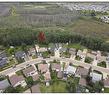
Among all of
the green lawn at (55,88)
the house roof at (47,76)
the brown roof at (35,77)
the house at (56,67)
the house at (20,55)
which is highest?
the house at (20,55)

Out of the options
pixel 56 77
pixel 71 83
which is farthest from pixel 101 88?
pixel 56 77

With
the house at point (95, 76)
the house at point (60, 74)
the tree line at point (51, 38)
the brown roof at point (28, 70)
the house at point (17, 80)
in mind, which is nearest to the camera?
the house at point (17, 80)

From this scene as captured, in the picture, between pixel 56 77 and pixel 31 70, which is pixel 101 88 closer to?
pixel 56 77

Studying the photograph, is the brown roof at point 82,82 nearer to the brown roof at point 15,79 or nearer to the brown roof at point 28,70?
the brown roof at point 28,70

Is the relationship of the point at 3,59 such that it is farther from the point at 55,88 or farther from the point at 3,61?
the point at 55,88

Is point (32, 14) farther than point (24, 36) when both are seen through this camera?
Yes

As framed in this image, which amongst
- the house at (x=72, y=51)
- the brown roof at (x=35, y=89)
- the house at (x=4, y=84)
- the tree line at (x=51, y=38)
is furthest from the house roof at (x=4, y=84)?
the house at (x=72, y=51)
